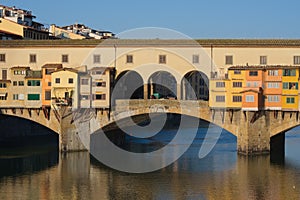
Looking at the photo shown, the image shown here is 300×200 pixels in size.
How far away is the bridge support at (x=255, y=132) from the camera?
41.8 metres

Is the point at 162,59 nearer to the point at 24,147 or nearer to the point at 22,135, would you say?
the point at 24,147

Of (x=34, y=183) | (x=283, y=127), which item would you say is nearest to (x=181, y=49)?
(x=283, y=127)

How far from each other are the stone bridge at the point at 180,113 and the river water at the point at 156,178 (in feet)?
4.05

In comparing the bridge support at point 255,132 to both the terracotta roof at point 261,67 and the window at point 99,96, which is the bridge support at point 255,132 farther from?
the window at point 99,96

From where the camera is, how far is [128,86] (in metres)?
51.6

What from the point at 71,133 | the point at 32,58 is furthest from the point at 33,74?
the point at 71,133

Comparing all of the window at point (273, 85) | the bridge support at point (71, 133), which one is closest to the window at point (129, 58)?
the bridge support at point (71, 133)

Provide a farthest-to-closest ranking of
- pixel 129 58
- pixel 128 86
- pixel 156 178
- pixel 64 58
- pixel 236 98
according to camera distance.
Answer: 1. pixel 128 86
2. pixel 64 58
3. pixel 129 58
4. pixel 236 98
5. pixel 156 178

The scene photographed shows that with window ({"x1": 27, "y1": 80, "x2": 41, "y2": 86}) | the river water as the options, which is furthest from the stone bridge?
window ({"x1": 27, "y1": 80, "x2": 41, "y2": 86})

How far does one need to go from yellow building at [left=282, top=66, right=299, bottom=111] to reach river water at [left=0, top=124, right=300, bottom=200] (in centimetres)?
400

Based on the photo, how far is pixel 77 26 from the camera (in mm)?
94812

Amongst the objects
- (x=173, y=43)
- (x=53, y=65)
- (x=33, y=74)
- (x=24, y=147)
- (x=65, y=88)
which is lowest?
(x=24, y=147)

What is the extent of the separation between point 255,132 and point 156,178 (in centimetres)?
1055

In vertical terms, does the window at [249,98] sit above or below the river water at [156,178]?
above
